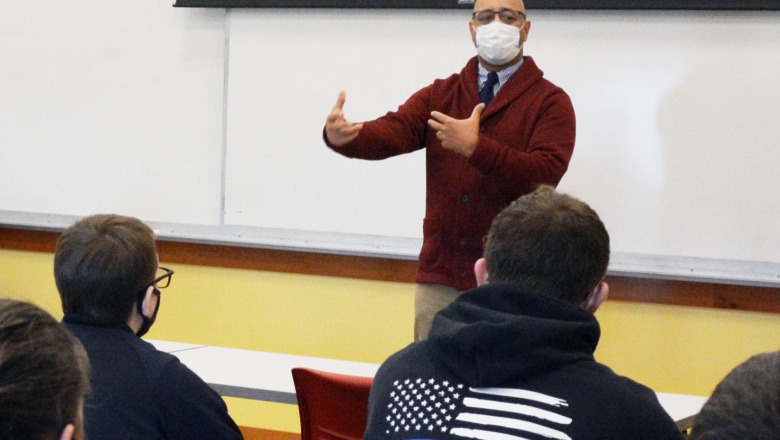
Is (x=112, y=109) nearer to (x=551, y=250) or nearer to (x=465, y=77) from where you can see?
(x=465, y=77)

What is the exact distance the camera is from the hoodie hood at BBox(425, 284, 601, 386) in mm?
1312

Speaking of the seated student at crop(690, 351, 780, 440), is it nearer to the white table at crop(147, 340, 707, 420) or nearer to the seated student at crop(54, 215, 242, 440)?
the seated student at crop(54, 215, 242, 440)

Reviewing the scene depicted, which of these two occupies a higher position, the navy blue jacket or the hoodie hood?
the hoodie hood

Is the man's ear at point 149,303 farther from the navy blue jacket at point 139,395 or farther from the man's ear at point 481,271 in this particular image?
the man's ear at point 481,271

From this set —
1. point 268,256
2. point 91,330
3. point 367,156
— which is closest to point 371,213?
point 268,256

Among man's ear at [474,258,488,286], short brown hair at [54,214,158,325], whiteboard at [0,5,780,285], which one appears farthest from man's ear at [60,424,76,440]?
whiteboard at [0,5,780,285]

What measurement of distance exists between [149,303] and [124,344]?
15cm

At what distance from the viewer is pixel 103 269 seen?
1864 millimetres

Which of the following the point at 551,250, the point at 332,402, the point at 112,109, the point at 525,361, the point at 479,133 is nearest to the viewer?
the point at 525,361

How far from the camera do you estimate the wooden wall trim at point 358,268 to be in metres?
3.44

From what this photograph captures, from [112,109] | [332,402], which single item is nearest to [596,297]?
[332,402]

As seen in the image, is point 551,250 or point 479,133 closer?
point 551,250

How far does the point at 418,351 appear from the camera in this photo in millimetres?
1448

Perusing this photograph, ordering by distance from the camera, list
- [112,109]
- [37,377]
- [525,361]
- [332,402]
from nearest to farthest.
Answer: [37,377] < [525,361] < [332,402] < [112,109]
